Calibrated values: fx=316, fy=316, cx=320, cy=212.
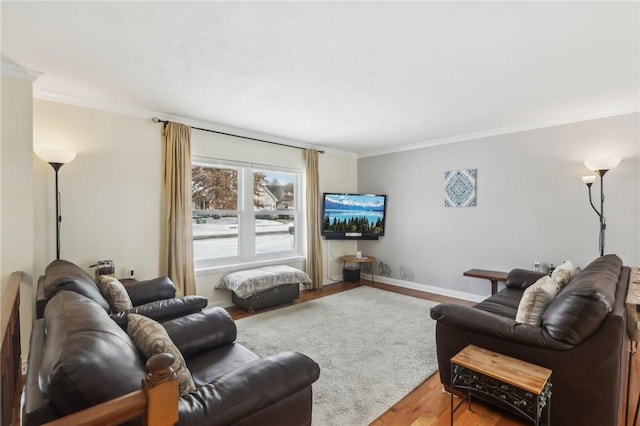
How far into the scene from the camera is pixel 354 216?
5.80 metres

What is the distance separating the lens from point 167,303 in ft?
8.45

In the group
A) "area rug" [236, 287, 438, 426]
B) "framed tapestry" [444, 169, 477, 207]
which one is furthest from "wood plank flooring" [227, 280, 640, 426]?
"framed tapestry" [444, 169, 477, 207]

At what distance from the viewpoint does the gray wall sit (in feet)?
12.0

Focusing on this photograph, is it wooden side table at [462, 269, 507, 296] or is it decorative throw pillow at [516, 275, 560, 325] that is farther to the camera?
wooden side table at [462, 269, 507, 296]

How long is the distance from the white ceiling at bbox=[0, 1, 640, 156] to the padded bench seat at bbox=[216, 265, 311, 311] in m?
2.12

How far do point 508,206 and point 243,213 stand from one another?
12.6ft

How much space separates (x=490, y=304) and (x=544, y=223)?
6.06 feet

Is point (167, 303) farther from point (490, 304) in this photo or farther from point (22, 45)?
point (490, 304)

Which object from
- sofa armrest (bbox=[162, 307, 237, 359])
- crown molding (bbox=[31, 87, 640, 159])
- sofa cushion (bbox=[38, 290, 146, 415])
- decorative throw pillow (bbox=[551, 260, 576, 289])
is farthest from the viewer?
crown molding (bbox=[31, 87, 640, 159])

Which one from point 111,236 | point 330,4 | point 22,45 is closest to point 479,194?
point 330,4

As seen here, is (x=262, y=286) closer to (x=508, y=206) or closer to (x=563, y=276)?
(x=563, y=276)

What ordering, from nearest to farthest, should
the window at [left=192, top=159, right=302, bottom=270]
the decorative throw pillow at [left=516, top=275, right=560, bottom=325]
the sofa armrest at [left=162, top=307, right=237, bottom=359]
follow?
the sofa armrest at [left=162, top=307, right=237, bottom=359]
the decorative throw pillow at [left=516, top=275, right=560, bottom=325]
the window at [left=192, top=159, right=302, bottom=270]

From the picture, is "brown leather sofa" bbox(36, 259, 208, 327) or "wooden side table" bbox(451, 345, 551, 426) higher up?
"brown leather sofa" bbox(36, 259, 208, 327)

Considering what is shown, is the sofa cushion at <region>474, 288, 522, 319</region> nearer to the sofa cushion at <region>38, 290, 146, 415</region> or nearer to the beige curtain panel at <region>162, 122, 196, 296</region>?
the sofa cushion at <region>38, 290, 146, 415</region>
